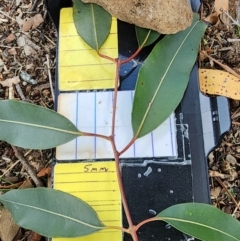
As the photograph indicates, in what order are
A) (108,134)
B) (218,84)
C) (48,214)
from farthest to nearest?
1. (218,84)
2. (108,134)
3. (48,214)

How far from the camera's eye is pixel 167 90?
3.44ft

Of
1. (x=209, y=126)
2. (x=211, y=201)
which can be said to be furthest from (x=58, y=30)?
(x=211, y=201)

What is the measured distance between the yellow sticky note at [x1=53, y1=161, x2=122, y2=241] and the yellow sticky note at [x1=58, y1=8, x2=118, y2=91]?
7.2 inches

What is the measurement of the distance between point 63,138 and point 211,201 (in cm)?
38

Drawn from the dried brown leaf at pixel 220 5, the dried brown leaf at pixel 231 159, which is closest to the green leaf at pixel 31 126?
the dried brown leaf at pixel 231 159

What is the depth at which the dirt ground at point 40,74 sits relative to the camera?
3.91 feet

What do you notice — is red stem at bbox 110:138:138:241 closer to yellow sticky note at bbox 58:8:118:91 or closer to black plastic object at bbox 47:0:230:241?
black plastic object at bbox 47:0:230:241

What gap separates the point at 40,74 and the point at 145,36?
1.00 ft

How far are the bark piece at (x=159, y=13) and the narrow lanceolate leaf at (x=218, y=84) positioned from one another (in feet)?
0.64

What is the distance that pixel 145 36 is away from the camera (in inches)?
43.8

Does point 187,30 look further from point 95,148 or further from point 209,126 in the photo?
point 95,148

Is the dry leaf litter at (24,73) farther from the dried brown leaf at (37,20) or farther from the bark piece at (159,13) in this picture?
the bark piece at (159,13)

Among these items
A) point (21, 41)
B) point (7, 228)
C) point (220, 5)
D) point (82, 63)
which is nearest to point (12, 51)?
point (21, 41)

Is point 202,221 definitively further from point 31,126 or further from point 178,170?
point 31,126
